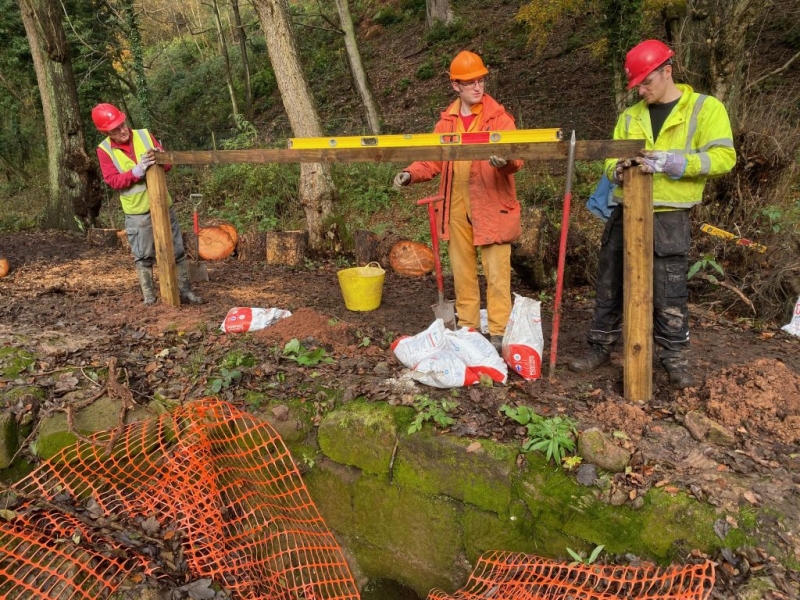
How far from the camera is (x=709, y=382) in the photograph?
338 centimetres

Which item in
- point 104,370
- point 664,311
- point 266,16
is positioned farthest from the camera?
point 266,16

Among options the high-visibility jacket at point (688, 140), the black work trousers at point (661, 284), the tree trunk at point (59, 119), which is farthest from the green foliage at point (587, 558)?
the tree trunk at point (59, 119)

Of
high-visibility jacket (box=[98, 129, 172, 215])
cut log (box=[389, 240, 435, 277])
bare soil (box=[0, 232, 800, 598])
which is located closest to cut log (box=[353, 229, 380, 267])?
cut log (box=[389, 240, 435, 277])

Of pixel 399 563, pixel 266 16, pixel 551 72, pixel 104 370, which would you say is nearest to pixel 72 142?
pixel 266 16

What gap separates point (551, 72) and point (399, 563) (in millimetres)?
14994

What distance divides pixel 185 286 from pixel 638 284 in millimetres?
4259

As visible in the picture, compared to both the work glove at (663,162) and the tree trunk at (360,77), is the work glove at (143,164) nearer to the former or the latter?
the work glove at (663,162)

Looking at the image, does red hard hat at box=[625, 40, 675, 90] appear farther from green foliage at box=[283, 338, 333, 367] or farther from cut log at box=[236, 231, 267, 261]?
cut log at box=[236, 231, 267, 261]

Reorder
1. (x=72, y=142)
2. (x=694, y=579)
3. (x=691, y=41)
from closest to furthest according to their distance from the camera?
1. (x=694, y=579)
2. (x=691, y=41)
3. (x=72, y=142)

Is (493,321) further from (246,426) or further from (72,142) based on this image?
(72,142)

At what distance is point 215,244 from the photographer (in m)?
7.77

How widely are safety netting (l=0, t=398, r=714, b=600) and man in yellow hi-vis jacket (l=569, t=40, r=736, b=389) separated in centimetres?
157

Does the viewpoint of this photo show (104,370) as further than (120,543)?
Yes

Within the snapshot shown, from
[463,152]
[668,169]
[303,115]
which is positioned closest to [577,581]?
[668,169]
